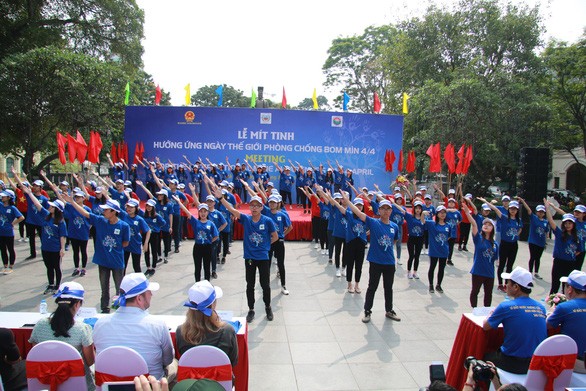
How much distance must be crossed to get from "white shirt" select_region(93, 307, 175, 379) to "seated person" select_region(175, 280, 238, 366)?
137 mm

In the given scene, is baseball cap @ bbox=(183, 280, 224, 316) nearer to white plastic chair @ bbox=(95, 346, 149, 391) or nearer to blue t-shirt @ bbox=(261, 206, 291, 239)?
white plastic chair @ bbox=(95, 346, 149, 391)

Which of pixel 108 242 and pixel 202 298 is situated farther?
pixel 108 242

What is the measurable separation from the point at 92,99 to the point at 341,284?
13.6m

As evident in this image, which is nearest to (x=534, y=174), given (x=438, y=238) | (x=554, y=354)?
(x=438, y=238)

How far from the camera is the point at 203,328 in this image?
315 centimetres

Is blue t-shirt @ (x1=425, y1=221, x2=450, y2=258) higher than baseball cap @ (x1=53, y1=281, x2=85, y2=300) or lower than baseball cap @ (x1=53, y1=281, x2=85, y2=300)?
lower

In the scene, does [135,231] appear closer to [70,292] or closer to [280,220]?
[280,220]

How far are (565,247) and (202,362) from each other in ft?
24.1

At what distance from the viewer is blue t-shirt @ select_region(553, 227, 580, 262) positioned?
751cm

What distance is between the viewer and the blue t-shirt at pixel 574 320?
379 cm

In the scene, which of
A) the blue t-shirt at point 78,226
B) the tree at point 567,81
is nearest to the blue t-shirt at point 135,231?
the blue t-shirt at point 78,226

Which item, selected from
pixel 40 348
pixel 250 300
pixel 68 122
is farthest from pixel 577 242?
pixel 68 122

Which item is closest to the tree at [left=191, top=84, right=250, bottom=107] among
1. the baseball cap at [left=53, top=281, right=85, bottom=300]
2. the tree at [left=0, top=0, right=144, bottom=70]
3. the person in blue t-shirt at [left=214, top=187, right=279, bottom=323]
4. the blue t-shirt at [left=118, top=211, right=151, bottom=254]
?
the tree at [left=0, top=0, right=144, bottom=70]

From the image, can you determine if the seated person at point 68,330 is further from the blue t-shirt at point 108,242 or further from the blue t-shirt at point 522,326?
Answer: the blue t-shirt at point 522,326
